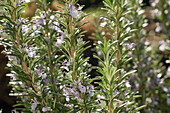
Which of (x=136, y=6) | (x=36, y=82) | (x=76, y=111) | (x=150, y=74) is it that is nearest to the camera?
(x=76, y=111)

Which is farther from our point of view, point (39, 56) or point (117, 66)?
point (117, 66)

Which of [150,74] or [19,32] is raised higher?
[19,32]

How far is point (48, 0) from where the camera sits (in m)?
1.46

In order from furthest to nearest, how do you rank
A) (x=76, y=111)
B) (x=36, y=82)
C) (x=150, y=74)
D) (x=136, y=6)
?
(x=150, y=74), (x=136, y=6), (x=36, y=82), (x=76, y=111)

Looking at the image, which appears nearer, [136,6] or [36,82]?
[36,82]

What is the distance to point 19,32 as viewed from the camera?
1.31 metres

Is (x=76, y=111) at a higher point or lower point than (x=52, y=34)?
lower

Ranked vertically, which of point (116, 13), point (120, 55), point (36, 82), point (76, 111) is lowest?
point (76, 111)

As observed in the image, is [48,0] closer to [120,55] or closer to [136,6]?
[120,55]

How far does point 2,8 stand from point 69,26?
45 centimetres

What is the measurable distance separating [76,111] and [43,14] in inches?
28.2

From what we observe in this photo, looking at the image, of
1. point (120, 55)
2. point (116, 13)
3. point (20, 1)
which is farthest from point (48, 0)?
point (120, 55)

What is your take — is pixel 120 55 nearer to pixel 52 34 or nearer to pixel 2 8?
pixel 52 34

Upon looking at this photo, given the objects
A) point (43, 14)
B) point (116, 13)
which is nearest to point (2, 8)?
point (43, 14)
